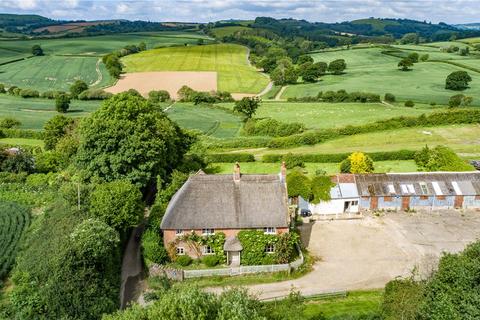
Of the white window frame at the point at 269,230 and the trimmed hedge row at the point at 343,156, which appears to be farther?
the trimmed hedge row at the point at 343,156

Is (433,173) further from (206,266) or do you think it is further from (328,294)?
(206,266)

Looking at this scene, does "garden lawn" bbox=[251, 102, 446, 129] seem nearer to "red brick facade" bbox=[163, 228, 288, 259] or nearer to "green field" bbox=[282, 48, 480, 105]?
"green field" bbox=[282, 48, 480, 105]

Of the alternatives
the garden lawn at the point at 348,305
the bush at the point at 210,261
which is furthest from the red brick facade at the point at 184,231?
the garden lawn at the point at 348,305

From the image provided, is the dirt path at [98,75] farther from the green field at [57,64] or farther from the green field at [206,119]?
the green field at [206,119]

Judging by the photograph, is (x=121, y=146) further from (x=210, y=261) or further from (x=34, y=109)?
(x=34, y=109)

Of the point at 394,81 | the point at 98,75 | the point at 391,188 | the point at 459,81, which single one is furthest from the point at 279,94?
the point at 391,188

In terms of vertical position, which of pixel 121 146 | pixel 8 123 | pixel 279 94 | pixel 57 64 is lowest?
pixel 279 94

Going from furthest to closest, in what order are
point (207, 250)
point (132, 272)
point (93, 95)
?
point (93, 95)
point (207, 250)
point (132, 272)
